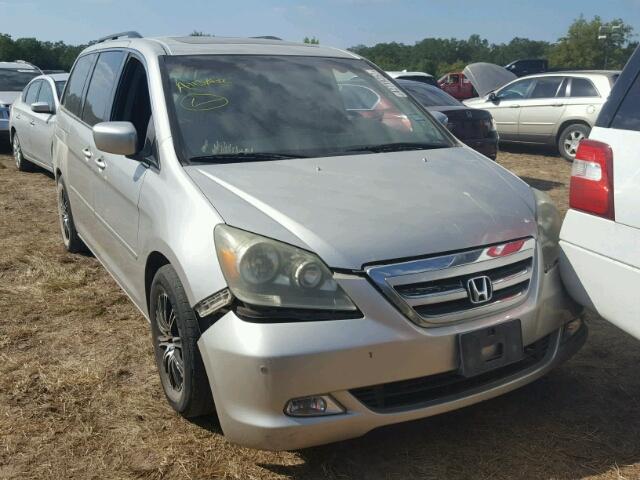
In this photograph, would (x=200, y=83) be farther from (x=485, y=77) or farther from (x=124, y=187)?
(x=485, y=77)

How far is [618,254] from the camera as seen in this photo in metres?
2.68

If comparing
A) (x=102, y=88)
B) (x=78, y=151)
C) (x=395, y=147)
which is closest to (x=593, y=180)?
(x=395, y=147)

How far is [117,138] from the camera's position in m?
3.25

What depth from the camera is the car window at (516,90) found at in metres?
12.6

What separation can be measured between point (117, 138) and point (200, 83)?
0.53m

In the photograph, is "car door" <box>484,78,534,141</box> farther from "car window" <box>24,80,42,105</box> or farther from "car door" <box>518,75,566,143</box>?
"car window" <box>24,80,42,105</box>

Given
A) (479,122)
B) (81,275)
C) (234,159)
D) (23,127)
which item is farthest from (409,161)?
(23,127)

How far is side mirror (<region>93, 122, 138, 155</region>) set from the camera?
3.26 m

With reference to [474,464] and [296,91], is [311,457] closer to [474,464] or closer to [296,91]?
[474,464]

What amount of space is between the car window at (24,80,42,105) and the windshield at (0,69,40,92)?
126 inches

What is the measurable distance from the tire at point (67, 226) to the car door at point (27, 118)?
13.3 feet

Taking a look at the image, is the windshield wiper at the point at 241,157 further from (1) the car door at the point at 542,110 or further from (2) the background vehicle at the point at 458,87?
(2) the background vehicle at the point at 458,87

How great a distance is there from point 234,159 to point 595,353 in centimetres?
226

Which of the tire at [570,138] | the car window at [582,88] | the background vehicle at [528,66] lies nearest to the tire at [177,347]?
the tire at [570,138]
